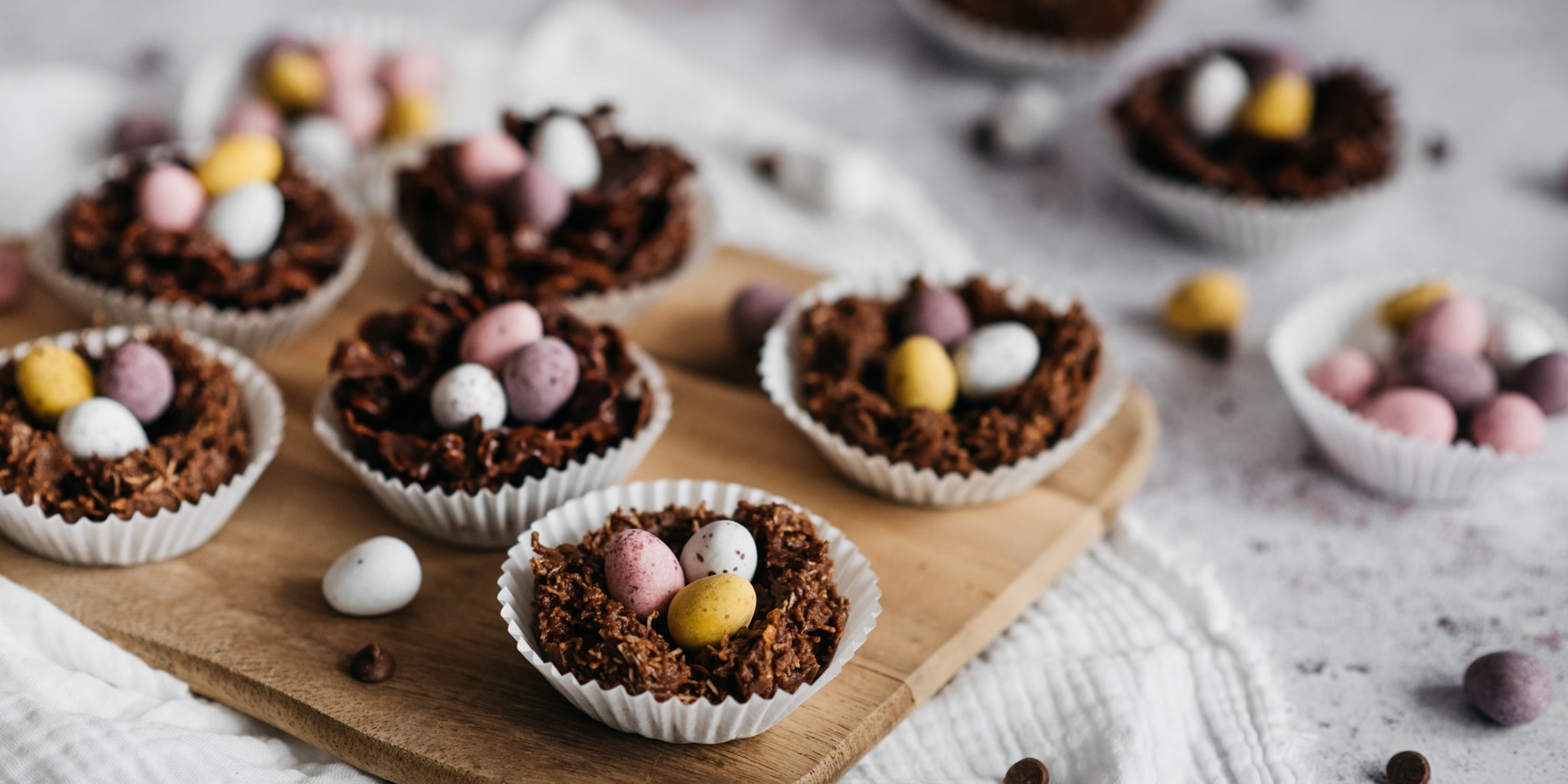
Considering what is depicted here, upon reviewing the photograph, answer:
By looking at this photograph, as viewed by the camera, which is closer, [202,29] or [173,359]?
[173,359]

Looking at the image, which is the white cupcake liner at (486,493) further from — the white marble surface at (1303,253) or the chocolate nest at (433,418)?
the white marble surface at (1303,253)

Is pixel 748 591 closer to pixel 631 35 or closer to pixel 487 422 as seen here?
pixel 487 422

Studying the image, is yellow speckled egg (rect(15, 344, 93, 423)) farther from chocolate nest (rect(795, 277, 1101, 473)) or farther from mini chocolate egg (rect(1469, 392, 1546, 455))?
mini chocolate egg (rect(1469, 392, 1546, 455))

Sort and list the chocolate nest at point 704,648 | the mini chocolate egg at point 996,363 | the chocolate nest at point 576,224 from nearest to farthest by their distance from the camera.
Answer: the chocolate nest at point 704,648 → the mini chocolate egg at point 996,363 → the chocolate nest at point 576,224

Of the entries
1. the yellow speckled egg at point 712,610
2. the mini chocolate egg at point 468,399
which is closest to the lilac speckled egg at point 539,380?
the mini chocolate egg at point 468,399

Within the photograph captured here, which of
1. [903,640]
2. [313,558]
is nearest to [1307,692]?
[903,640]

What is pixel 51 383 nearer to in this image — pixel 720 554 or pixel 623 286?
pixel 623 286
